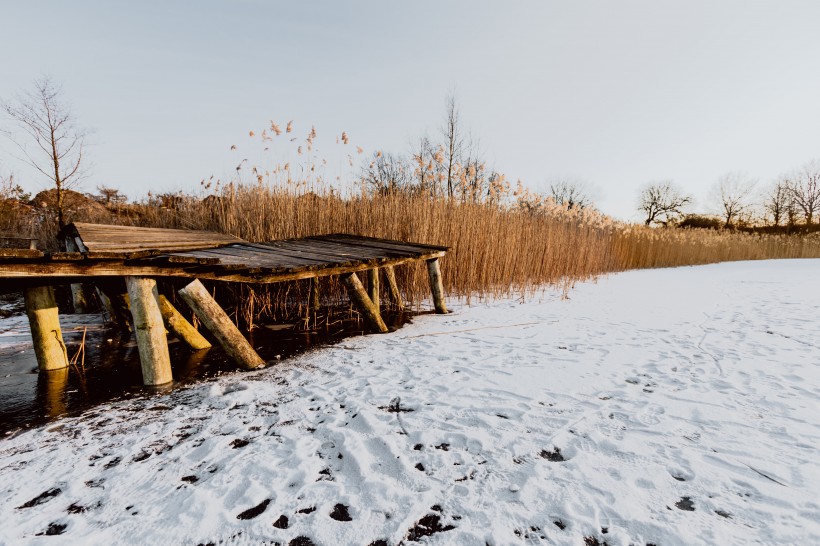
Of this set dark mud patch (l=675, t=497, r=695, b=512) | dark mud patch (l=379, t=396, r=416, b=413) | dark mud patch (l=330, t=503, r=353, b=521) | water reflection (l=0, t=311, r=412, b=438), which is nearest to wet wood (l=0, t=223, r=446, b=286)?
water reflection (l=0, t=311, r=412, b=438)

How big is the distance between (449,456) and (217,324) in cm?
172

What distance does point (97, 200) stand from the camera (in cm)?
914

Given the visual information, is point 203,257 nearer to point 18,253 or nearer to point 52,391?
point 18,253

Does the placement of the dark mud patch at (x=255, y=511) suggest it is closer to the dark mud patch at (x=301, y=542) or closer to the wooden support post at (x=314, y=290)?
the dark mud patch at (x=301, y=542)

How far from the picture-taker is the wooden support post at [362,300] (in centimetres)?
327

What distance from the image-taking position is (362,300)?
3.34 meters

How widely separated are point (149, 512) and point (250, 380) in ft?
3.73

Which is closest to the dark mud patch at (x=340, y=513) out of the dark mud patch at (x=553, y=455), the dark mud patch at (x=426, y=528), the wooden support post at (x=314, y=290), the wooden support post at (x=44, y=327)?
the dark mud patch at (x=426, y=528)

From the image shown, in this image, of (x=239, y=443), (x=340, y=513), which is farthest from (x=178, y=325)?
(x=340, y=513)

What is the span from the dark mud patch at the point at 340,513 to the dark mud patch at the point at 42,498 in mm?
924

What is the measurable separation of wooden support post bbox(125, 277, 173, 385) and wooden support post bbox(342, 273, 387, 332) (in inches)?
56.5

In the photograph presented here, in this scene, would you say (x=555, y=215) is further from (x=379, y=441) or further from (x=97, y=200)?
(x=97, y=200)

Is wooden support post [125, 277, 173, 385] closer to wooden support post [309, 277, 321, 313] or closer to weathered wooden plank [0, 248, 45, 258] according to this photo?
weathered wooden plank [0, 248, 45, 258]

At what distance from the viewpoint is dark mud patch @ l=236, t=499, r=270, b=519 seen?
42.3 inches
